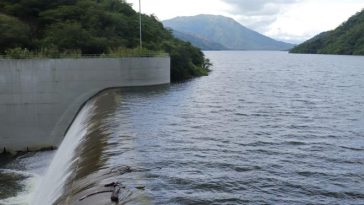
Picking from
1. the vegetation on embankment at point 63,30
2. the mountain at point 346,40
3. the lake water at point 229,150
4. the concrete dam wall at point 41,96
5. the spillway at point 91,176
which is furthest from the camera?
the mountain at point 346,40

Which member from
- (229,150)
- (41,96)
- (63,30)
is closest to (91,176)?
(229,150)

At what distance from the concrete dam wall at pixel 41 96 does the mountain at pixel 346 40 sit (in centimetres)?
14493

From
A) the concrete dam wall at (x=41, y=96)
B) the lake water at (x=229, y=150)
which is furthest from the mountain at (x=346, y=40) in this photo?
the concrete dam wall at (x=41, y=96)

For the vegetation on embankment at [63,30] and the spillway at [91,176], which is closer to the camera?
the spillway at [91,176]

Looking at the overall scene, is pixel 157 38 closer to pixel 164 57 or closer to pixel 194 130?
pixel 164 57

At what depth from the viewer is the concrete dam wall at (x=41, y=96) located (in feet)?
85.7

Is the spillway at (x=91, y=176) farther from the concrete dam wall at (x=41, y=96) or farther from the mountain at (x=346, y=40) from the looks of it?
the mountain at (x=346, y=40)

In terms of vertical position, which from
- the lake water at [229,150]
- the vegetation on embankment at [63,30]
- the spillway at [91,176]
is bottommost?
the lake water at [229,150]

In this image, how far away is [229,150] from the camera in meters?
15.9

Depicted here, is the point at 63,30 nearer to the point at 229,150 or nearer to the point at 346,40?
the point at 229,150

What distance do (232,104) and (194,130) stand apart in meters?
9.53

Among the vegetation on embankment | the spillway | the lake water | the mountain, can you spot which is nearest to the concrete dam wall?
the vegetation on embankment

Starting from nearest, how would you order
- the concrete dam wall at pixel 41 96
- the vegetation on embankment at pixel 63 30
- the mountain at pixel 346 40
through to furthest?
the concrete dam wall at pixel 41 96 → the vegetation on embankment at pixel 63 30 → the mountain at pixel 346 40

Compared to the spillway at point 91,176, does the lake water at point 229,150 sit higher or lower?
lower
